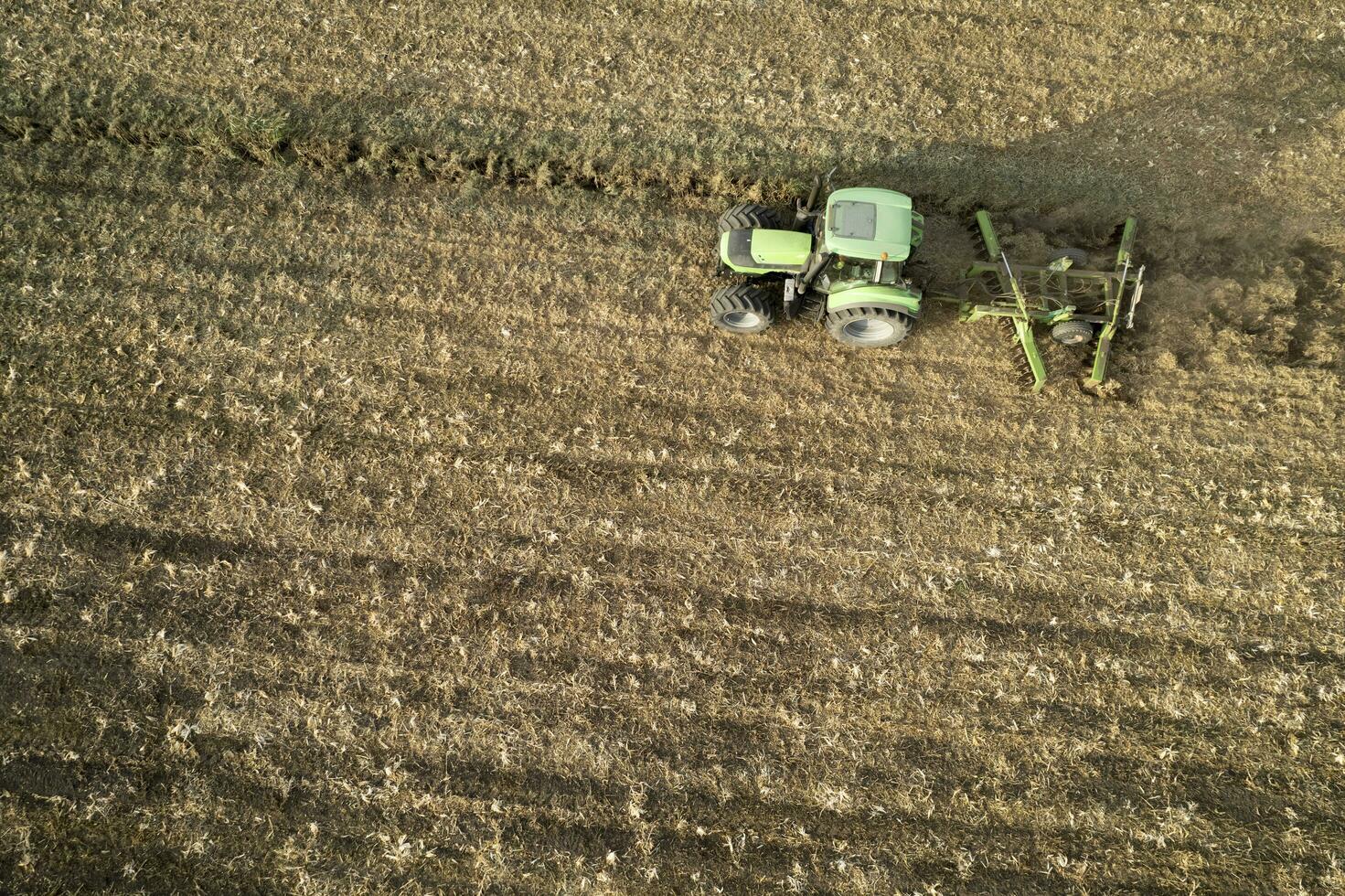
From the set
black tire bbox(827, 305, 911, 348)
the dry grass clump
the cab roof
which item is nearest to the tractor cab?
the cab roof

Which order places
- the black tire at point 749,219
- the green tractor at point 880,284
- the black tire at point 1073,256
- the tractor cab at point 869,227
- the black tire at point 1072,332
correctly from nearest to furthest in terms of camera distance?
1. the tractor cab at point 869,227
2. the green tractor at point 880,284
3. the black tire at point 1072,332
4. the black tire at point 749,219
5. the black tire at point 1073,256

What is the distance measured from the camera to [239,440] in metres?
6.50

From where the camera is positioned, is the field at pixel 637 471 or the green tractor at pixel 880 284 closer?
the field at pixel 637 471

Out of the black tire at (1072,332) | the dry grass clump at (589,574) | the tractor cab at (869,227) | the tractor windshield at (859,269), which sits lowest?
the dry grass clump at (589,574)

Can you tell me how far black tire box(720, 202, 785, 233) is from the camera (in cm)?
664

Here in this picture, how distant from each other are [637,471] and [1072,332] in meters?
4.29

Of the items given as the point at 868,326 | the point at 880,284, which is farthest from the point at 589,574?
the point at 880,284

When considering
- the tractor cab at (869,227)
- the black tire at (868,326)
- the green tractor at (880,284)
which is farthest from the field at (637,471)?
the tractor cab at (869,227)

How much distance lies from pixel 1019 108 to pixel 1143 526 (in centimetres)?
488

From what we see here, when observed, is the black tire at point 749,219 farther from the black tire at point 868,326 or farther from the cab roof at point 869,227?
the black tire at point 868,326

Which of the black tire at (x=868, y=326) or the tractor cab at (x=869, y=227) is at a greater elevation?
the tractor cab at (x=869, y=227)

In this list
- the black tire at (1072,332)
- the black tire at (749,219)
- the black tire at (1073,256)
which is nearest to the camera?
the black tire at (1072,332)

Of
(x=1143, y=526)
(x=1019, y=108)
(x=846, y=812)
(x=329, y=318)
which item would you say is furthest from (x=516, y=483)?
(x=1019, y=108)

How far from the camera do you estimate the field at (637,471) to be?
5684 mm
